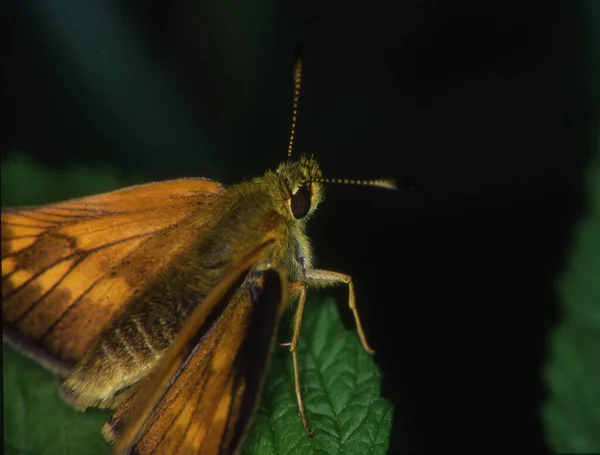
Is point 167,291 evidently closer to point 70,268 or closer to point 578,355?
point 70,268

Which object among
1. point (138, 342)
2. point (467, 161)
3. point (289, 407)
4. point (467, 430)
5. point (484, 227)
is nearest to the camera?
point (138, 342)

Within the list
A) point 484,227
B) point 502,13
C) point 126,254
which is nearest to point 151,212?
point 126,254

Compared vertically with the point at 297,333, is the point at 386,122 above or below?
above

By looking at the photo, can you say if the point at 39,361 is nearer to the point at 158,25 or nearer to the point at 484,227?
the point at 158,25

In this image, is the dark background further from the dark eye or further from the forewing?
the forewing

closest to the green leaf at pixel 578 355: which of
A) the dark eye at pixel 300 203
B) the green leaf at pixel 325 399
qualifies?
the green leaf at pixel 325 399

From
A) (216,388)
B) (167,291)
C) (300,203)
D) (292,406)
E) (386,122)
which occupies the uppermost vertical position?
(386,122)

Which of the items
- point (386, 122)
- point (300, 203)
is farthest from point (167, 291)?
point (386, 122)
